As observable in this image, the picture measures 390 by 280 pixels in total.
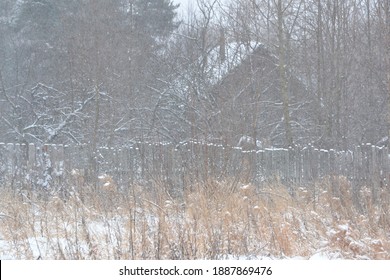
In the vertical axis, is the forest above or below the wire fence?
above

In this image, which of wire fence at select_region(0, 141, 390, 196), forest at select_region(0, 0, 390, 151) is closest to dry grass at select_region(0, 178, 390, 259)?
wire fence at select_region(0, 141, 390, 196)

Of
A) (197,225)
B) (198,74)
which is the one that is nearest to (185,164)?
(197,225)

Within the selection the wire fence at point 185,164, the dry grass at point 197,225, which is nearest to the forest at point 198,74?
the wire fence at point 185,164

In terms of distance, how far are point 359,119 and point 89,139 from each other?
26.7 ft

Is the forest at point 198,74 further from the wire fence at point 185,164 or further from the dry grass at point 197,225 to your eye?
the dry grass at point 197,225

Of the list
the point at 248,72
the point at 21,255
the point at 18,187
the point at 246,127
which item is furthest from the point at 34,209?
the point at 248,72

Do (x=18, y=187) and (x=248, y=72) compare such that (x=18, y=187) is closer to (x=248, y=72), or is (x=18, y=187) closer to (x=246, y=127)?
(x=246, y=127)

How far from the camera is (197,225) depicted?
6391mm

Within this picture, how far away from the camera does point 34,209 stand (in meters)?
7.60

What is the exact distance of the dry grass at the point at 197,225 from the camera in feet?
19.5

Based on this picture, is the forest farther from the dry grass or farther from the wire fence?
the dry grass

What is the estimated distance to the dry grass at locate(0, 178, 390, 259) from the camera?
19.5ft

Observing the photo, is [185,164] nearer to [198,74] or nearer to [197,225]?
[197,225]

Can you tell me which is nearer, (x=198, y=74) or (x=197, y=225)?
(x=197, y=225)
